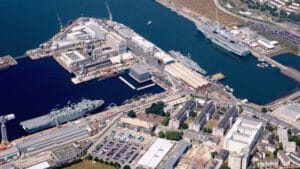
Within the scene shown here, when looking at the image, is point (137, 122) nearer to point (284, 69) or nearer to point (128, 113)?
point (128, 113)

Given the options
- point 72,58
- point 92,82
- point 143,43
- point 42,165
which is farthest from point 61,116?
point 143,43

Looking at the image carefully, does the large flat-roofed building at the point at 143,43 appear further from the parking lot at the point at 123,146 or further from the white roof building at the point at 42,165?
the white roof building at the point at 42,165

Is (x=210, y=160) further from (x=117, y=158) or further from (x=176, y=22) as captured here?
(x=176, y=22)

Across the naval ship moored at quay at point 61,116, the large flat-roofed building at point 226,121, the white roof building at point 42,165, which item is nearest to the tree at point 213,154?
the large flat-roofed building at point 226,121

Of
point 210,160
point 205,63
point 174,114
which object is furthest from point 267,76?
point 210,160

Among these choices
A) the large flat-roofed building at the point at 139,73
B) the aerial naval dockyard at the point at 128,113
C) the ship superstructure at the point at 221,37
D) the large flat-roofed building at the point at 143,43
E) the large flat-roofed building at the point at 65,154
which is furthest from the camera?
the ship superstructure at the point at 221,37

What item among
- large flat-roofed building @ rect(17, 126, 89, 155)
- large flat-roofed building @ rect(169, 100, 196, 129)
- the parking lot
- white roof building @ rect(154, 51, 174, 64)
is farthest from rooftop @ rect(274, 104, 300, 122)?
large flat-roofed building @ rect(17, 126, 89, 155)
